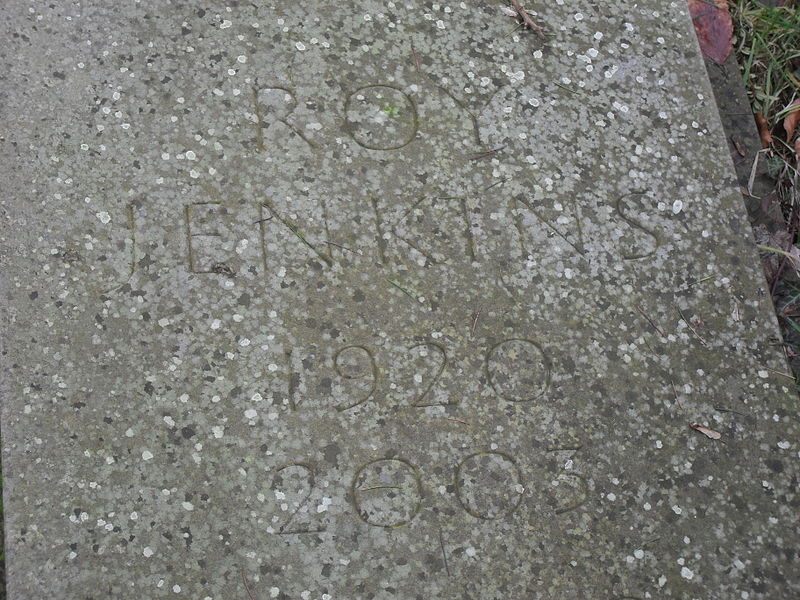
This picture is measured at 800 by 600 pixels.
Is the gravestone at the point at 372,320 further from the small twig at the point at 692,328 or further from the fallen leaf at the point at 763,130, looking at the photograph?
the fallen leaf at the point at 763,130

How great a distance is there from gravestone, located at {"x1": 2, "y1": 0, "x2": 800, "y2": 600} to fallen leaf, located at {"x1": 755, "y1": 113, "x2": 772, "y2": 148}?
0.58 meters

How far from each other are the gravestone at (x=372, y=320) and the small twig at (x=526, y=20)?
26mm

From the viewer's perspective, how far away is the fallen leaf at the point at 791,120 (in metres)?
2.65

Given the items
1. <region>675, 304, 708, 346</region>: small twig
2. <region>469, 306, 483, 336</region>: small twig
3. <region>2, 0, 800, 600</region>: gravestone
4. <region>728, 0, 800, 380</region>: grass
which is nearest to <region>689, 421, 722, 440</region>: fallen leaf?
<region>2, 0, 800, 600</region>: gravestone

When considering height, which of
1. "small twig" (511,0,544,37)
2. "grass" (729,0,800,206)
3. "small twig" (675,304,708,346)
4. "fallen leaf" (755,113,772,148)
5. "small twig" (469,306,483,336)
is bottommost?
"small twig" (675,304,708,346)

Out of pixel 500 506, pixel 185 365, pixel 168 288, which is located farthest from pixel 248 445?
pixel 500 506

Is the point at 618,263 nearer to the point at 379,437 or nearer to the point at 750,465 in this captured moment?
the point at 750,465

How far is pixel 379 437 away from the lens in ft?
6.05

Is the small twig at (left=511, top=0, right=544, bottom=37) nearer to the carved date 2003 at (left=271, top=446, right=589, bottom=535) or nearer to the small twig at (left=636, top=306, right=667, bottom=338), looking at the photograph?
the small twig at (left=636, top=306, right=667, bottom=338)

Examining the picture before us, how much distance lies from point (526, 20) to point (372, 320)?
3.17 feet

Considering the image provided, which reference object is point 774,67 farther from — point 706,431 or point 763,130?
point 706,431

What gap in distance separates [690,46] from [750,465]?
1.19m

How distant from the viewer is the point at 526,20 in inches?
85.4

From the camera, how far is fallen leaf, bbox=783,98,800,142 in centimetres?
265
